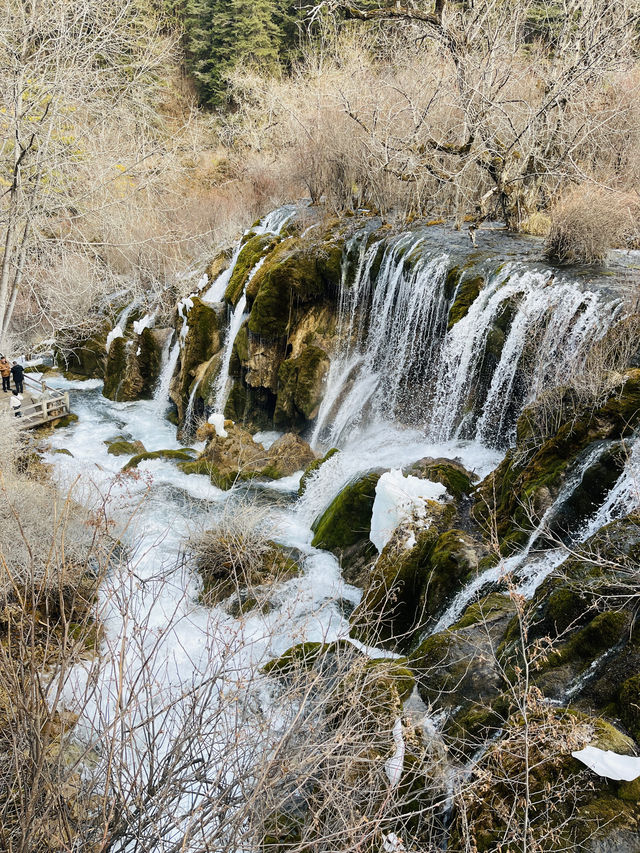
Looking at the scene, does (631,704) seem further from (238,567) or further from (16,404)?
(16,404)

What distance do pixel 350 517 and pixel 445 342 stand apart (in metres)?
3.18

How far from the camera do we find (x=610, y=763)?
2.65m

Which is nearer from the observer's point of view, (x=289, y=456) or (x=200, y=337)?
(x=289, y=456)

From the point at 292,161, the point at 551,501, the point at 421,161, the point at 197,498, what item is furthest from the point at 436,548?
the point at 292,161

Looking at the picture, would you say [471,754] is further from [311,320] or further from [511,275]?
[311,320]

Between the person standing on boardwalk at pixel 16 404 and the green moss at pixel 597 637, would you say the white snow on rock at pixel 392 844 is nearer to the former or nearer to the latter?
the green moss at pixel 597 637

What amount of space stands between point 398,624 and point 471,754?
225cm

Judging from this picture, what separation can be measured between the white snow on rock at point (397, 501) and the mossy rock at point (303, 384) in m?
4.83

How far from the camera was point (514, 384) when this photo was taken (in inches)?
311

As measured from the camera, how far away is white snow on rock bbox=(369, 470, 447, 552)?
6543 mm

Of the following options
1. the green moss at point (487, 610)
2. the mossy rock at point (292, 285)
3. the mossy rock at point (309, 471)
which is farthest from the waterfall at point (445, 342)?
the green moss at point (487, 610)

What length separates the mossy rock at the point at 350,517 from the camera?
25.0ft

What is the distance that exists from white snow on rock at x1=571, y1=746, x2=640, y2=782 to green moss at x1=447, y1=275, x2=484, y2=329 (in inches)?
271

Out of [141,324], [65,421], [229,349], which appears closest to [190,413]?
[229,349]
